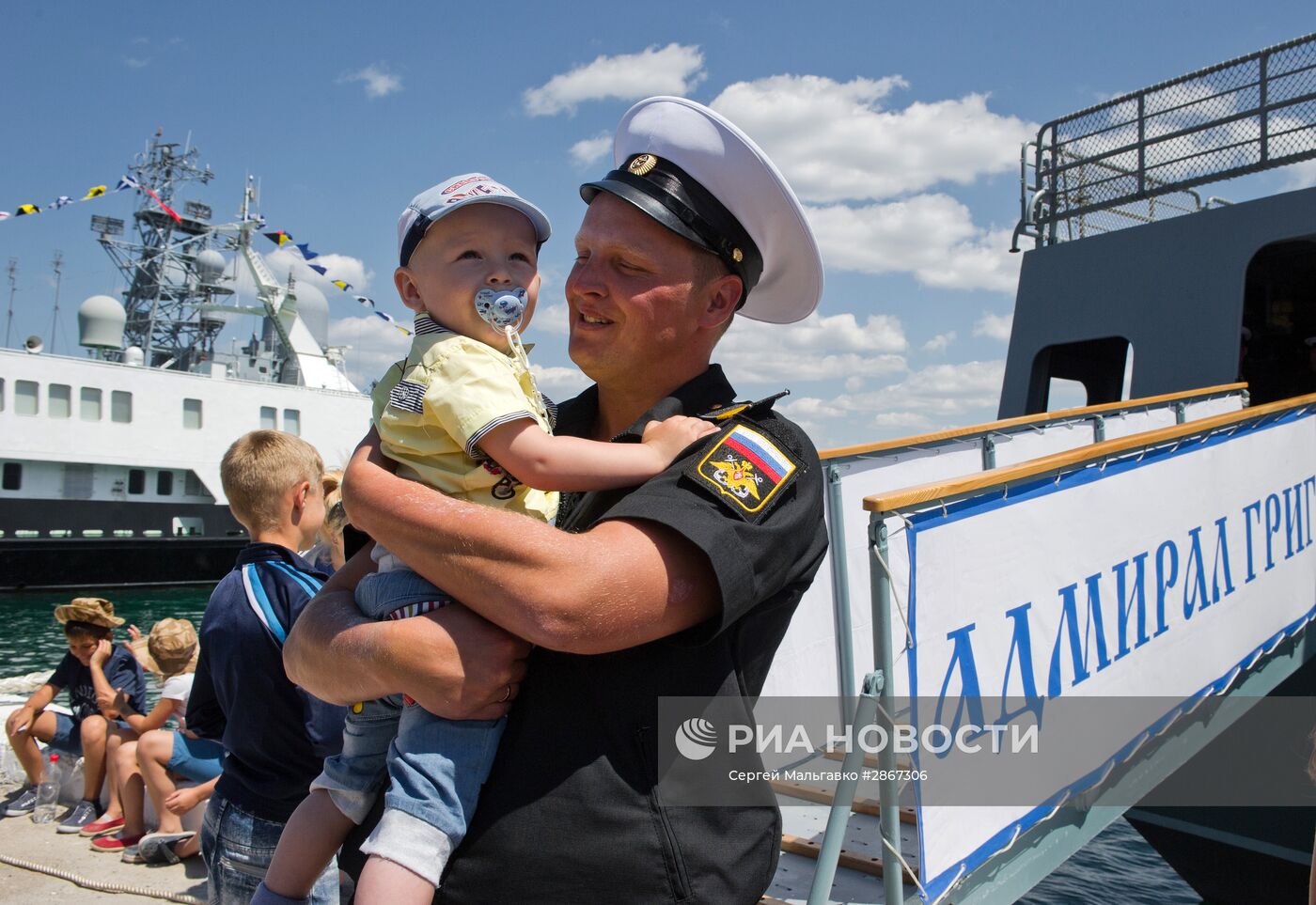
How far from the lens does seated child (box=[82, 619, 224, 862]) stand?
4746 millimetres

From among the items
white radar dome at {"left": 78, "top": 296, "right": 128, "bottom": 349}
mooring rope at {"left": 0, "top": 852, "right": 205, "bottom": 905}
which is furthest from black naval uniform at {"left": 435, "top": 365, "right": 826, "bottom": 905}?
white radar dome at {"left": 78, "top": 296, "right": 128, "bottom": 349}

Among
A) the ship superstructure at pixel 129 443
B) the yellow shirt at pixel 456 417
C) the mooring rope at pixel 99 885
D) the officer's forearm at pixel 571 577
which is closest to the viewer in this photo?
the officer's forearm at pixel 571 577

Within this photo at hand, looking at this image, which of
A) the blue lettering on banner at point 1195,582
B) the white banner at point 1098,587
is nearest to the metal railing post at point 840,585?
the white banner at point 1098,587

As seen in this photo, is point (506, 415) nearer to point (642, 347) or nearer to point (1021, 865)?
point (642, 347)

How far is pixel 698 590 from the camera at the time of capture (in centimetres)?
127

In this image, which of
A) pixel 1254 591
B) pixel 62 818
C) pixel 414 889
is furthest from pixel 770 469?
pixel 62 818

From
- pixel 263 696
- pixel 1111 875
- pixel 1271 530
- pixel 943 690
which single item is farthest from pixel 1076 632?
pixel 1111 875

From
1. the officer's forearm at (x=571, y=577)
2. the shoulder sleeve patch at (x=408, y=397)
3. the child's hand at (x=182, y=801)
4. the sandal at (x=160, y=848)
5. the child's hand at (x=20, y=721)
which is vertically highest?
the shoulder sleeve patch at (x=408, y=397)

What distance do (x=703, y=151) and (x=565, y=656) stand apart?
0.93 metres

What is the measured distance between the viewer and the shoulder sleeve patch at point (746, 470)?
1316 mm

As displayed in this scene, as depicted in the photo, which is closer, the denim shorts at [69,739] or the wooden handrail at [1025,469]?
the wooden handrail at [1025,469]

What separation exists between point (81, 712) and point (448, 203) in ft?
17.6

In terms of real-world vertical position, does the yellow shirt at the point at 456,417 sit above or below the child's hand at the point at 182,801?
above

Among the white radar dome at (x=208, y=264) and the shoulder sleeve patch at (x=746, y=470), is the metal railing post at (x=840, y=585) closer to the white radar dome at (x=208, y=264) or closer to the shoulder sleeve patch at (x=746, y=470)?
the shoulder sleeve patch at (x=746, y=470)
